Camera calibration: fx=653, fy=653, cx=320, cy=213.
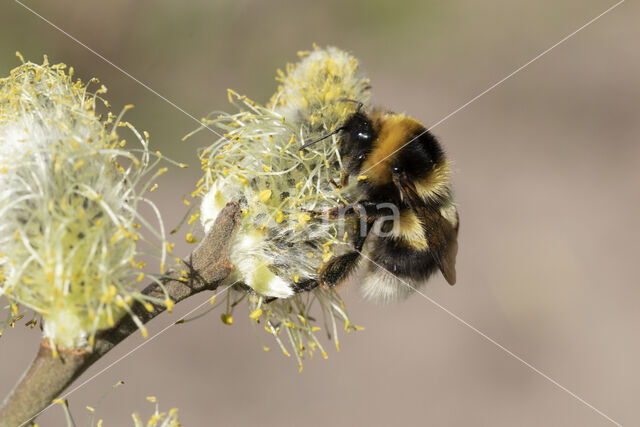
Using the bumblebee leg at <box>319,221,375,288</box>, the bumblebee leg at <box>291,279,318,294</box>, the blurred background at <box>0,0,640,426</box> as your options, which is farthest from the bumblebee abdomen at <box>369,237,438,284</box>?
the blurred background at <box>0,0,640,426</box>

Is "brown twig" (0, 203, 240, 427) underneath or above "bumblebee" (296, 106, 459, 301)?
underneath

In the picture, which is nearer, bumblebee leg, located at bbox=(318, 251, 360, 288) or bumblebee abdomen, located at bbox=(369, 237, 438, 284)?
bumblebee leg, located at bbox=(318, 251, 360, 288)

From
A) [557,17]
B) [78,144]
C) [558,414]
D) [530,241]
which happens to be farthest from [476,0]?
[78,144]

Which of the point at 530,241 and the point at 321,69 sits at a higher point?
the point at 321,69

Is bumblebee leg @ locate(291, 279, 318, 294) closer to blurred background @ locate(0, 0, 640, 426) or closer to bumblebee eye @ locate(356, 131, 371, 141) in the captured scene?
bumblebee eye @ locate(356, 131, 371, 141)

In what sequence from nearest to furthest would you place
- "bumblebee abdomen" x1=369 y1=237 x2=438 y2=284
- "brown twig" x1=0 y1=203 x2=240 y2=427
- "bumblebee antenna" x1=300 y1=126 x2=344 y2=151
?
"brown twig" x1=0 y1=203 x2=240 y2=427
"bumblebee antenna" x1=300 y1=126 x2=344 y2=151
"bumblebee abdomen" x1=369 y1=237 x2=438 y2=284

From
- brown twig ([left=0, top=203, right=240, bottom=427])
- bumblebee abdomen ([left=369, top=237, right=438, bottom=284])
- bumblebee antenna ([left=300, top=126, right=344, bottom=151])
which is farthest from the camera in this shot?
bumblebee abdomen ([left=369, top=237, right=438, bottom=284])

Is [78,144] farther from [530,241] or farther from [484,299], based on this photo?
[530,241]
